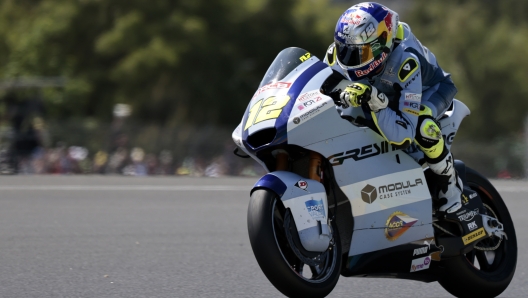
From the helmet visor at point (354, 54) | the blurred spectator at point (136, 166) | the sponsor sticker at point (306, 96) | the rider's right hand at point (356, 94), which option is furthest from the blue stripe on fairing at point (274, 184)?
the blurred spectator at point (136, 166)

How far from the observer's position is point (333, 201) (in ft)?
15.8

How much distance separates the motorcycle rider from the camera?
4707 mm

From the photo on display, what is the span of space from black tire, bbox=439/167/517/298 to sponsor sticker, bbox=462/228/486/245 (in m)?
0.13

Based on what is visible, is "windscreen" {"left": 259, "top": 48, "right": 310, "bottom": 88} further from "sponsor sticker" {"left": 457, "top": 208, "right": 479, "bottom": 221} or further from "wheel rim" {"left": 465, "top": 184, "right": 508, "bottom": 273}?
"wheel rim" {"left": 465, "top": 184, "right": 508, "bottom": 273}

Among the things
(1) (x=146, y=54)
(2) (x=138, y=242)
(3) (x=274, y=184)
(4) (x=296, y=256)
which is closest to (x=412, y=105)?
(3) (x=274, y=184)

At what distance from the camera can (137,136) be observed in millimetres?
15258

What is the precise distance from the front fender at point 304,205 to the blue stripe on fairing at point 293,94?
0.21 m

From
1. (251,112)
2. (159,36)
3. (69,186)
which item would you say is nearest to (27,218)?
(69,186)

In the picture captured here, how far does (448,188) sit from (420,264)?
1.59 ft

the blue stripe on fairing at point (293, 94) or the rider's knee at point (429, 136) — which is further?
the rider's knee at point (429, 136)

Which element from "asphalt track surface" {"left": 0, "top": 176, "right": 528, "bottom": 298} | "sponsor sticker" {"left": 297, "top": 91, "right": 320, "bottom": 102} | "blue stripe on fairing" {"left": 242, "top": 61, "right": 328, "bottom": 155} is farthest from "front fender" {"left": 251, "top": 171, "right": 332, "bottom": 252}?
"asphalt track surface" {"left": 0, "top": 176, "right": 528, "bottom": 298}

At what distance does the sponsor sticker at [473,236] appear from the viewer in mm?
5230

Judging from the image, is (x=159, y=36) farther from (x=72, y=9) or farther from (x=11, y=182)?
(x=11, y=182)

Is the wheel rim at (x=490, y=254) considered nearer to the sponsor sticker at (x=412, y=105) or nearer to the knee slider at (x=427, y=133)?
the knee slider at (x=427, y=133)
